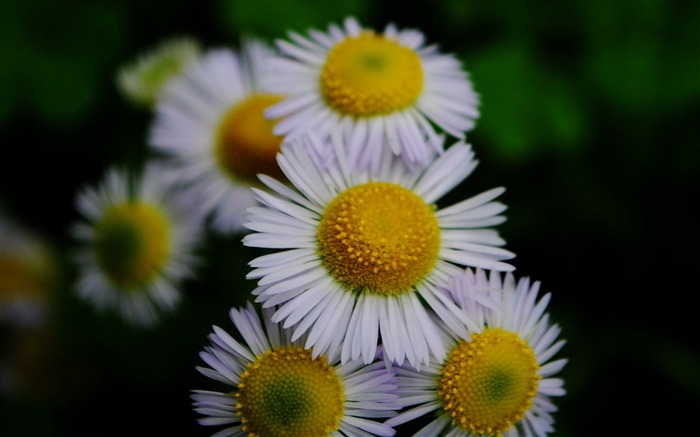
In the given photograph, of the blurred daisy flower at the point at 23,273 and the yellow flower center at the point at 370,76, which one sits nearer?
the yellow flower center at the point at 370,76

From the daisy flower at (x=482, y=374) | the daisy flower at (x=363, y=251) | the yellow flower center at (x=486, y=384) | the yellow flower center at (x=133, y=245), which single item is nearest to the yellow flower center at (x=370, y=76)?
the daisy flower at (x=363, y=251)

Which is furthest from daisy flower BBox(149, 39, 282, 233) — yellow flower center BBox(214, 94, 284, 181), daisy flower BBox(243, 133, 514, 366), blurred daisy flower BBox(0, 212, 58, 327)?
blurred daisy flower BBox(0, 212, 58, 327)

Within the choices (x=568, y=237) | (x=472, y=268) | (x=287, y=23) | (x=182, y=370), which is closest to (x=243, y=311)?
(x=472, y=268)

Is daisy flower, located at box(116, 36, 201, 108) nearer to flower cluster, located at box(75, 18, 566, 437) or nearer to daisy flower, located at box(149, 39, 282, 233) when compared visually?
daisy flower, located at box(149, 39, 282, 233)

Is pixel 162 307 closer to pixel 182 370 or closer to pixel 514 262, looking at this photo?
pixel 182 370

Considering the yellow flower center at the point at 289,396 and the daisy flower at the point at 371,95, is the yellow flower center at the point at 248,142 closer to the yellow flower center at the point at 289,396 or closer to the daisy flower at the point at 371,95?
the daisy flower at the point at 371,95

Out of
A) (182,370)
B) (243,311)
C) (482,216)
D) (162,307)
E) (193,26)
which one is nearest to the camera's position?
(243,311)
